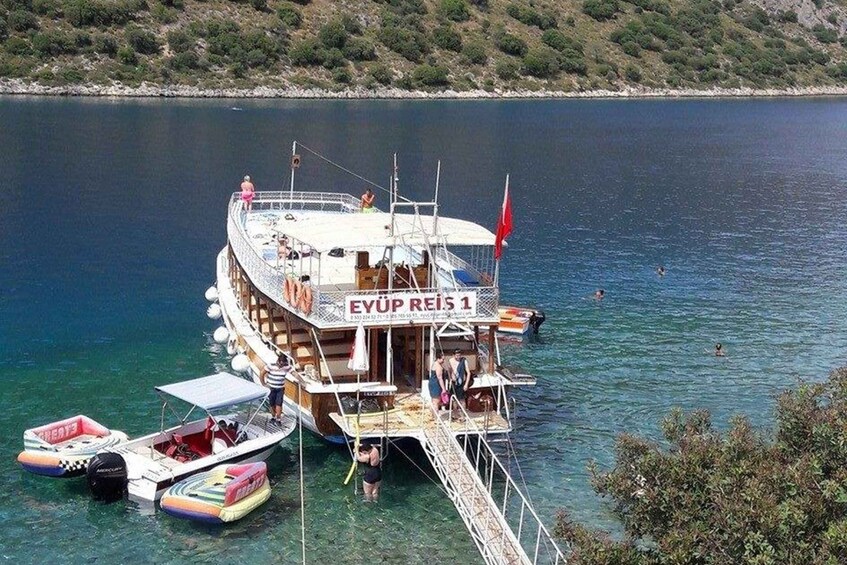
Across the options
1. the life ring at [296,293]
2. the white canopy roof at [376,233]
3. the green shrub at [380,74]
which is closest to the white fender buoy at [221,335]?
the white canopy roof at [376,233]

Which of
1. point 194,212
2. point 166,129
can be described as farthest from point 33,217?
point 166,129

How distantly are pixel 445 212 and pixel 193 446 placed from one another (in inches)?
1937

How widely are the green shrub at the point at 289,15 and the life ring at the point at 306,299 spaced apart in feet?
557

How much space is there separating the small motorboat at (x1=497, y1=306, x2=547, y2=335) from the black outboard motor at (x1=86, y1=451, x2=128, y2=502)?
69.2 feet

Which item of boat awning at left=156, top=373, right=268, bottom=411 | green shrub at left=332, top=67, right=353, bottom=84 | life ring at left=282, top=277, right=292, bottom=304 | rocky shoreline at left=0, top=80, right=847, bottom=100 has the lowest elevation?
boat awning at left=156, top=373, right=268, bottom=411

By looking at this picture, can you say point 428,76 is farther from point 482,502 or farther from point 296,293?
point 482,502

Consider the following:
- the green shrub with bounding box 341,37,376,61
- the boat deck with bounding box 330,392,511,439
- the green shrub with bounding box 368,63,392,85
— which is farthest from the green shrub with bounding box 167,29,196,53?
the boat deck with bounding box 330,392,511,439

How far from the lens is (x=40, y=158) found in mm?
94938

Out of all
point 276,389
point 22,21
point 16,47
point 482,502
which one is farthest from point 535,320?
point 22,21

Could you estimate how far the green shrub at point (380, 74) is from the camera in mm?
190500

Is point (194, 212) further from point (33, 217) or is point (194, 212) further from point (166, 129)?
point (166, 129)

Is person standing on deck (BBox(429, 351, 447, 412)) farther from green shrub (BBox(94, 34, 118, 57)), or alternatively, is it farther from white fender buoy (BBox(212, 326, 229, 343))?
green shrub (BBox(94, 34, 118, 57))

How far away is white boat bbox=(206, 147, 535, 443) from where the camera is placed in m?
31.3

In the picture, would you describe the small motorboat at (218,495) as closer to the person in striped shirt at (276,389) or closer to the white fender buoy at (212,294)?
the person in striped shirt at (276,389)
